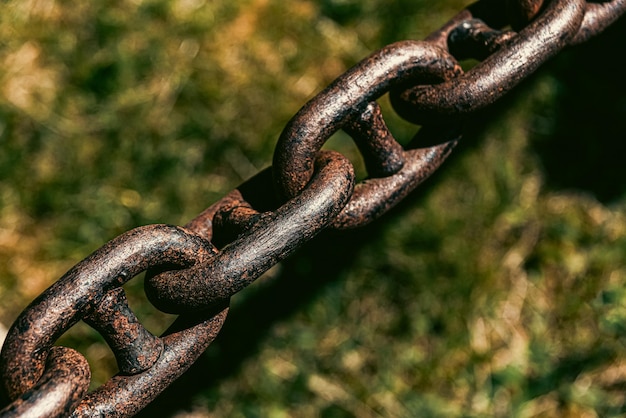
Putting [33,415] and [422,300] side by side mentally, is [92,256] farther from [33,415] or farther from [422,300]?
[422,300]

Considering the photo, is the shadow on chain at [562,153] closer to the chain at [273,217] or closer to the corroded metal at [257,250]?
the chain at [273,217]

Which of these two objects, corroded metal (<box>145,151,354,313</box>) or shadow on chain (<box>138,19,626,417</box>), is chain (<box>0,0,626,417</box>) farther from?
shadow on chain (<box>138,19,626,417</box>)

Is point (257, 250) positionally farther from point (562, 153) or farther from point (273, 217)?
point (562, 153)

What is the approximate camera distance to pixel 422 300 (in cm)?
229

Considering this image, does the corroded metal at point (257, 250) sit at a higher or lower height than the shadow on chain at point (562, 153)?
higher

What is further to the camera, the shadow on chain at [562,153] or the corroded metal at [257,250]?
the shadow on chain at [562,153]

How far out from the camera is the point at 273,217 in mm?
1273

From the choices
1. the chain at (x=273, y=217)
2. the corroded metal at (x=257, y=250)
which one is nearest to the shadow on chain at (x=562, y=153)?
the chain at (x=273, y=217)

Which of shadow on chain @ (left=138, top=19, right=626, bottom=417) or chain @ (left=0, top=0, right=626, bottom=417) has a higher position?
chain @ (left=0, top=0, right=626, bottom=417)

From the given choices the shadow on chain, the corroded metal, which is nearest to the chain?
the corroded metal

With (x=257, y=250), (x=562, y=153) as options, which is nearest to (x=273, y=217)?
(x=257, y=250)

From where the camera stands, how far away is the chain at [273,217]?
122cm

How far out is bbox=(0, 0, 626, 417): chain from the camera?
1.22 m

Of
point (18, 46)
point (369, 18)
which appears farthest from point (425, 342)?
point (18, 46)
